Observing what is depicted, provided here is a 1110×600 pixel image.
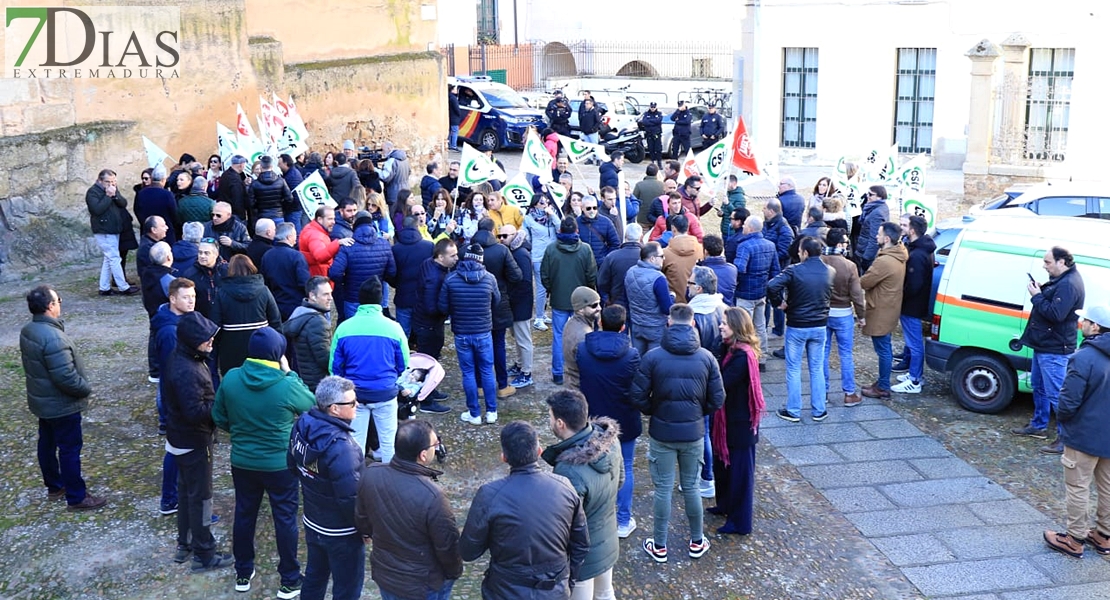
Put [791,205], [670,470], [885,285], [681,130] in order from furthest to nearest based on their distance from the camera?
1. [681,130]
2. [791,205]
3. [885,285]
4. [670,470]

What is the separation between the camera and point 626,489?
752 cm

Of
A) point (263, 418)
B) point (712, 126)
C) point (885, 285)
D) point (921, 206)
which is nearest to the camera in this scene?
point (263, 418)

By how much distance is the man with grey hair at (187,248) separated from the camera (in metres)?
9.78

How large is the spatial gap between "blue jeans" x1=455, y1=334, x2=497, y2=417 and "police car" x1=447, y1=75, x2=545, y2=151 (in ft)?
56.5

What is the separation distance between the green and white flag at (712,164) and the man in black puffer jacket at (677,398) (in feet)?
25.5

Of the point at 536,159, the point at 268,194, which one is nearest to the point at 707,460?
the point at 536,159

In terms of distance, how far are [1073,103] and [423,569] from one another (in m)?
17.7

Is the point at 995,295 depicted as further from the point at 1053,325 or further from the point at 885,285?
the point at 885,285

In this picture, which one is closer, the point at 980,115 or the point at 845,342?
the point at 845,342

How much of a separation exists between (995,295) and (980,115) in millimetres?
10221

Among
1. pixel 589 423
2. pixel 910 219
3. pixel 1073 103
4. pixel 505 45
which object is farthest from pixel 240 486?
pixel 505 45

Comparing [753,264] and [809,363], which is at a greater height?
[753,264]

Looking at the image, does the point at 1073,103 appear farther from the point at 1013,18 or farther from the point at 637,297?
the point at 637,297


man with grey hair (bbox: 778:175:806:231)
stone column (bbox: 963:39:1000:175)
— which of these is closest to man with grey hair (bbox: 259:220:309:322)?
man with grey hair (bbox: 778:175:806:231)
